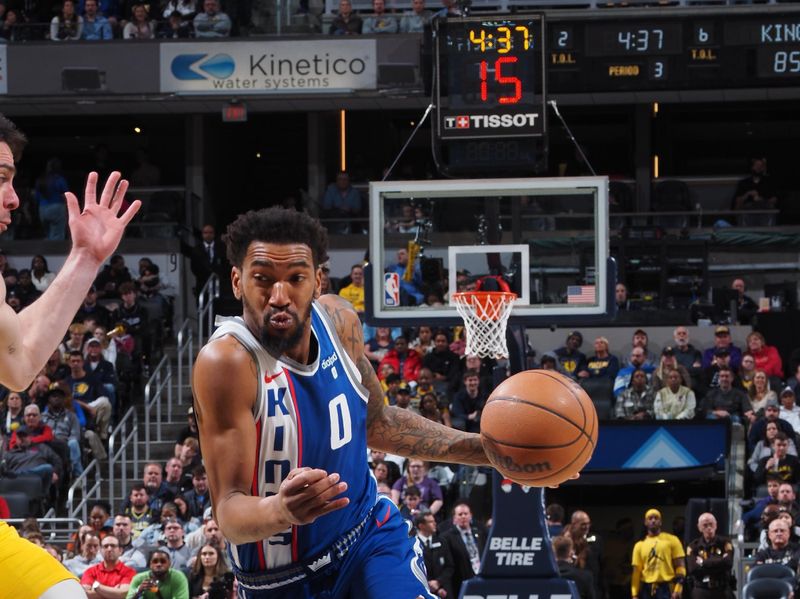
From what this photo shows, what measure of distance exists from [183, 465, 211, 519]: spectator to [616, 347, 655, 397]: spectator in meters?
4.46

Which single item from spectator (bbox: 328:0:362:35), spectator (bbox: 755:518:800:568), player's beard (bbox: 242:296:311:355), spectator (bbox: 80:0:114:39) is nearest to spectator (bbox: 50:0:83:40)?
spectator (bbox: 80:0:114:39)

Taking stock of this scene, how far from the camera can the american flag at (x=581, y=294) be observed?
11952 mm

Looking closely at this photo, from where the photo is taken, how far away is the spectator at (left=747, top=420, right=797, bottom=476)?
14.1 meters

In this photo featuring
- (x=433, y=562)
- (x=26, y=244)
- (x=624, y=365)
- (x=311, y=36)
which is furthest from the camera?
(x=26, y=244)

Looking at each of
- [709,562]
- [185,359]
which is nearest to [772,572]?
[709,562]

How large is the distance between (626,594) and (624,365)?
2574 mm

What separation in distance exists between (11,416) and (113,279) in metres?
4.41

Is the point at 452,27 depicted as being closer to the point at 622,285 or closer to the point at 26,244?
the point at 622,285

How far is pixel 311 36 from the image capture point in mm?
20156

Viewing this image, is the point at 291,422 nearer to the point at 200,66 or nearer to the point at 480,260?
the point at 480,260

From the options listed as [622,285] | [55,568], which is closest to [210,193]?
[622,285]

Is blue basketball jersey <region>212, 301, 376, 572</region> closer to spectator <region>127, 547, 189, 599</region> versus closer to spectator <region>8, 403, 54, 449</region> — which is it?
spectator <region>127, 547, 189, 599</region>

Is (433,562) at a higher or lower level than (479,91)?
lower

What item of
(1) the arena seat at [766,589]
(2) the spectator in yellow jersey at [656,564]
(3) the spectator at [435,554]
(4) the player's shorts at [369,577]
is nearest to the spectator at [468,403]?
(3) the spectator at [435,554]
